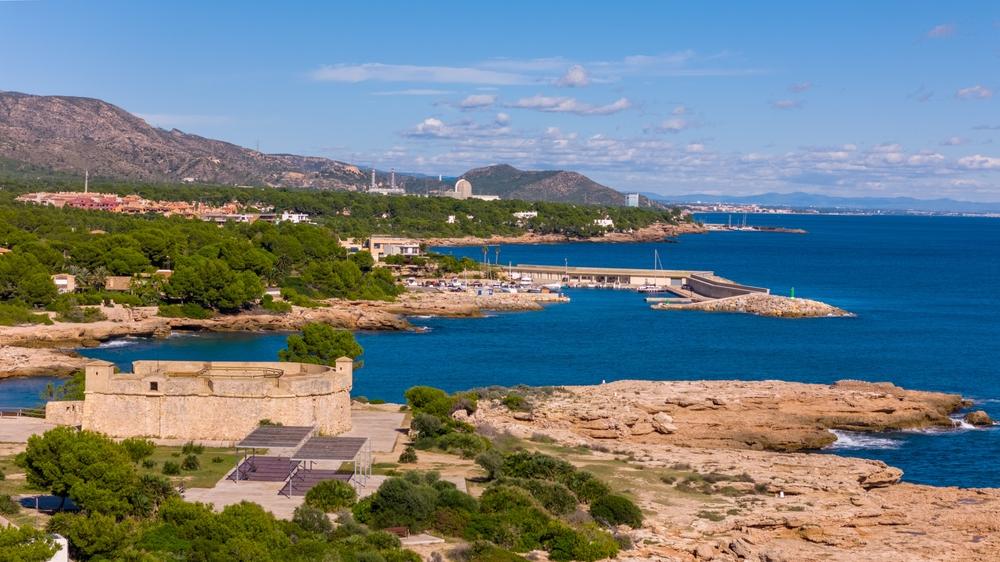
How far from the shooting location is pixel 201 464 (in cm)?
2847

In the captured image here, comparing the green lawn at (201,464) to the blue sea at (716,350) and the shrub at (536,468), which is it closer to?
the shrub at (536,468)

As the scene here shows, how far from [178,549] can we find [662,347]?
47.3m

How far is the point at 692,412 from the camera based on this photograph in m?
40.8

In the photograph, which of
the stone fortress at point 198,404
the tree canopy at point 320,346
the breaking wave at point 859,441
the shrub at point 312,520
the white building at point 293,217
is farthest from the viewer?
the white building at point 293,217

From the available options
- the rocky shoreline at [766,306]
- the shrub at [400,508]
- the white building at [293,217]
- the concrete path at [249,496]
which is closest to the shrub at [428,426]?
the concrete path at [249,496]

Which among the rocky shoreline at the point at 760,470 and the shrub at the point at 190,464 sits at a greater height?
the shrub at the point at 190,464

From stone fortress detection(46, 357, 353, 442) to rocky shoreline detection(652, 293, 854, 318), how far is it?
57070 mm

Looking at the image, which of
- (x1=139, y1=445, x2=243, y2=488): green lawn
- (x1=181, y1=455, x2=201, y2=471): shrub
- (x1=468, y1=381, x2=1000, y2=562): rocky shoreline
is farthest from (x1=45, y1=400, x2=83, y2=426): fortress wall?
(x1=468, y1=381, x2=1000, y2=562): rocky shoreline

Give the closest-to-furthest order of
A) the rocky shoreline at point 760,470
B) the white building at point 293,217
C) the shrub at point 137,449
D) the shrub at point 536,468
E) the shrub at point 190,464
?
the rocky shoreline at point 760,470, the shrub at point 137,449, the shrub at point 190,464, the shrub at point 536,468, the white building at point 293,217

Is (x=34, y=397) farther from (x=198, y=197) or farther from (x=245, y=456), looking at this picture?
(x=198, y=197)

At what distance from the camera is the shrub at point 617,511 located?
25656mm

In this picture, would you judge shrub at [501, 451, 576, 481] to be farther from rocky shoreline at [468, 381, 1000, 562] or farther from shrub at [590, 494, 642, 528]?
shrub at [590, 494, 642, 528]

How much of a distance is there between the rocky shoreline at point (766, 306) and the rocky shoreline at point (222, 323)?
36.5 feet

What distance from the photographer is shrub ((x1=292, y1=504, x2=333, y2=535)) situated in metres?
22.6
